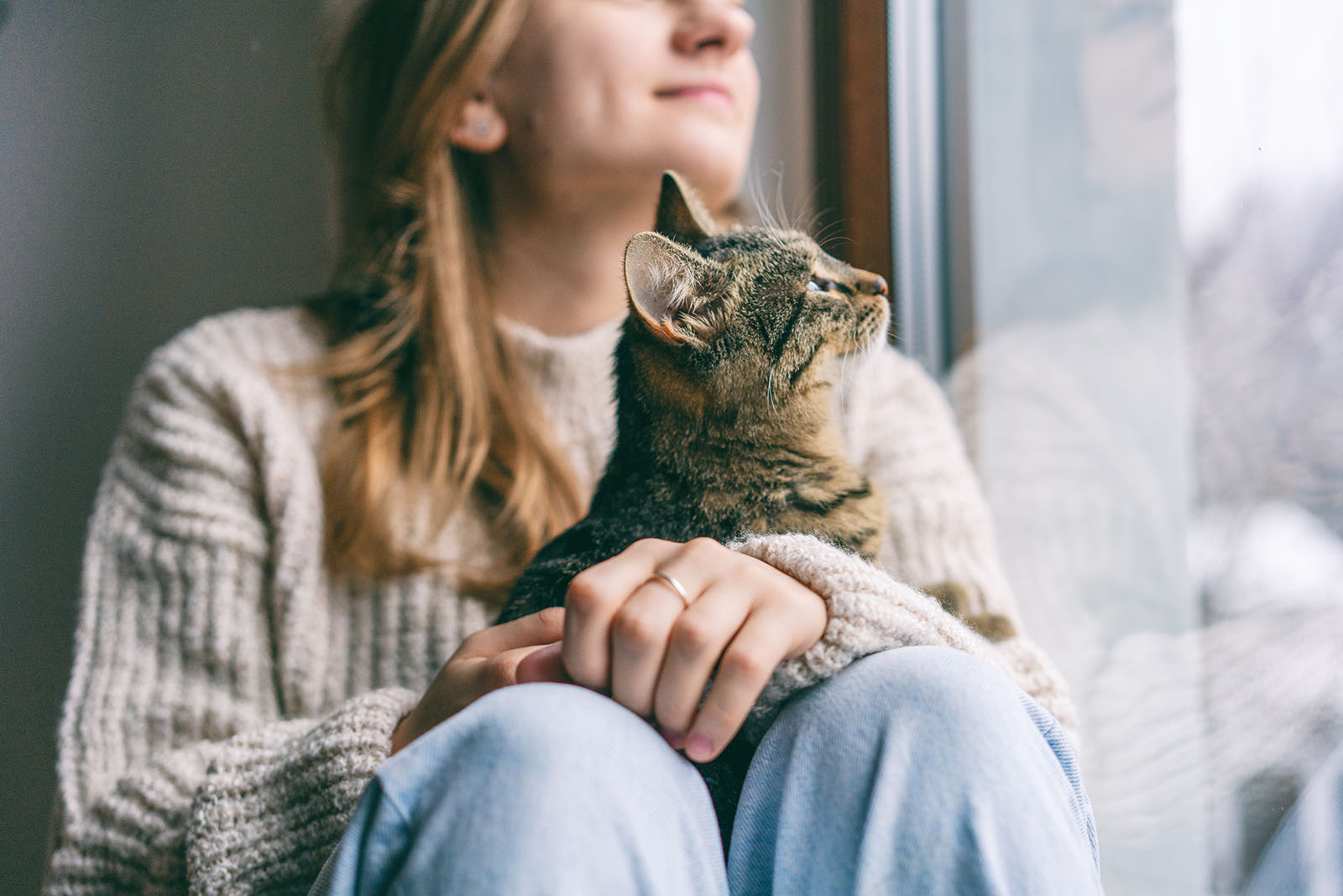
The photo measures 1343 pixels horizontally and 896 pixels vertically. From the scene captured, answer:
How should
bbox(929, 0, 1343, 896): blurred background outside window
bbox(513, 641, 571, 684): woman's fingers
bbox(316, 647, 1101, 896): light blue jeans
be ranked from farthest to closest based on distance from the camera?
1. bbox(929, 0, 1343, 896): blurred background outside window
2. bbox(513, 641, 571, 684): woman's fingers
3. bbox(316, 647, 1101, 896): light blue jeans

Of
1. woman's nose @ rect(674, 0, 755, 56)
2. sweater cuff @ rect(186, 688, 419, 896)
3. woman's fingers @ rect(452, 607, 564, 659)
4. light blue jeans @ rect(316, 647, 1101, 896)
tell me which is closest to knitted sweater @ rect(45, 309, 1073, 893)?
sweater cuff @ rect(186, 688, 419, 896)

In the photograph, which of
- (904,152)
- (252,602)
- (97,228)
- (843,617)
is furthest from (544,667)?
(904,152)

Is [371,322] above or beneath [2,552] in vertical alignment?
above

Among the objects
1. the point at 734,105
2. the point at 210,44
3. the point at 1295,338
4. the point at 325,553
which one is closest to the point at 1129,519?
the point at 1295,338

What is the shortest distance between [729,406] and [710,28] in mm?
484

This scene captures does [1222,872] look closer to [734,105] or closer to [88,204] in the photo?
[734,105]

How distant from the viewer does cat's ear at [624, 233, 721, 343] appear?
627 mm

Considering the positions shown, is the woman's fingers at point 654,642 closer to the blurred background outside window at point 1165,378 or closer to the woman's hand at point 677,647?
the woman's hand at point 677,647

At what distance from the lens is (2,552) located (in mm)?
893

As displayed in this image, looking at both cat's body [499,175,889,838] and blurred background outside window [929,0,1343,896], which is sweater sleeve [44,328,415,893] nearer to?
cat's body [499,175,889,838]

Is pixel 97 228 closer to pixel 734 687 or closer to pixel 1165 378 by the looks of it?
pixel 734 687

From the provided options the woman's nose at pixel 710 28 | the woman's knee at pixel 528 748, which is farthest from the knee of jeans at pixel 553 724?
the woman's nose at pixel 710 28

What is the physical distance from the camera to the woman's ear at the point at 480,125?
1.07 metres

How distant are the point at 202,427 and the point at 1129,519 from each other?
3.62ft
